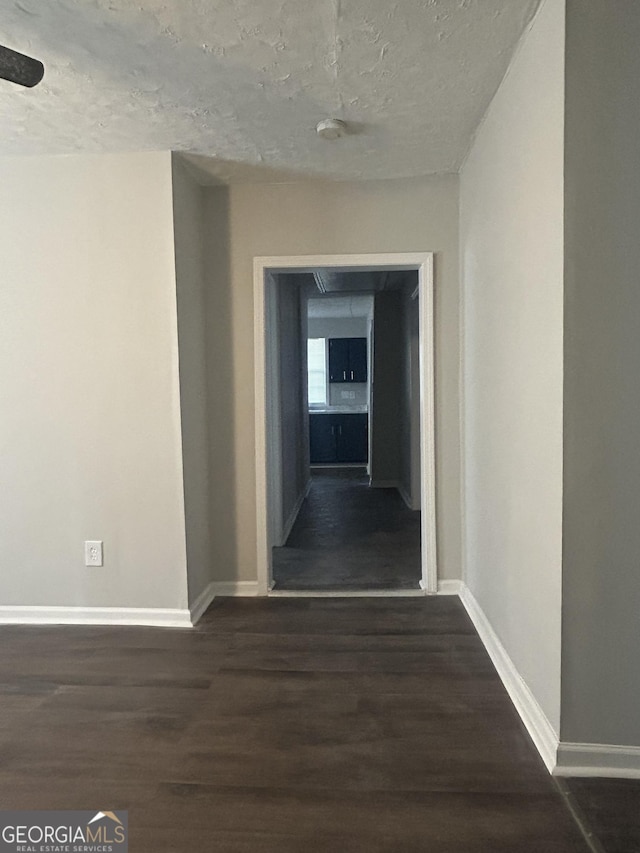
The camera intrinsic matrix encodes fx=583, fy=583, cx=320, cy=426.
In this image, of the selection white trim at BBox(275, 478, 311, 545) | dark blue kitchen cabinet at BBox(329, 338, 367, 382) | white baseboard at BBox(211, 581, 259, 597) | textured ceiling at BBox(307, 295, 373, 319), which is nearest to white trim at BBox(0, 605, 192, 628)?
white baseboard at BBox(211, 581, 259, 597)

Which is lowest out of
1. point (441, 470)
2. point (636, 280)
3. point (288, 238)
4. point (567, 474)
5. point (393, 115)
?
point (441, 470)

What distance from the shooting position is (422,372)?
134 inches

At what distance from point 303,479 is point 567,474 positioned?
508 cm

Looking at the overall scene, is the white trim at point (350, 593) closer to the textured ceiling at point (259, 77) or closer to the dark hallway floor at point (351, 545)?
the dark hallway floor at point (351, 545)

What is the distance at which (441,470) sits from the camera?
3.41 meters

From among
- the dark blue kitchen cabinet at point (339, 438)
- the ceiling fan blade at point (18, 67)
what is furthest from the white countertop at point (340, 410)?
the ceiling fan blade at point (18, 67)

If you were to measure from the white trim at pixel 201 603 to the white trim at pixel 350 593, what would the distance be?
35 cm

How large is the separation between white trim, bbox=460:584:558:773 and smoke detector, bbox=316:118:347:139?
235cm

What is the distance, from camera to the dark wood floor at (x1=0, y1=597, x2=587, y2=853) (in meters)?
1.63

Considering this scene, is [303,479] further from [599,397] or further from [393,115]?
[599,397]

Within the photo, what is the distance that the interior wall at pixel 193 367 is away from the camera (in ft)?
9.93

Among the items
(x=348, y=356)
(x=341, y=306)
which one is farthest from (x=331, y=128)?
(x=348, y=356)

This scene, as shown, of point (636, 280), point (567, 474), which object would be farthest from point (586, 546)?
point (636, 280)

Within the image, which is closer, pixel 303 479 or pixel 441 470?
pixel 441 470
